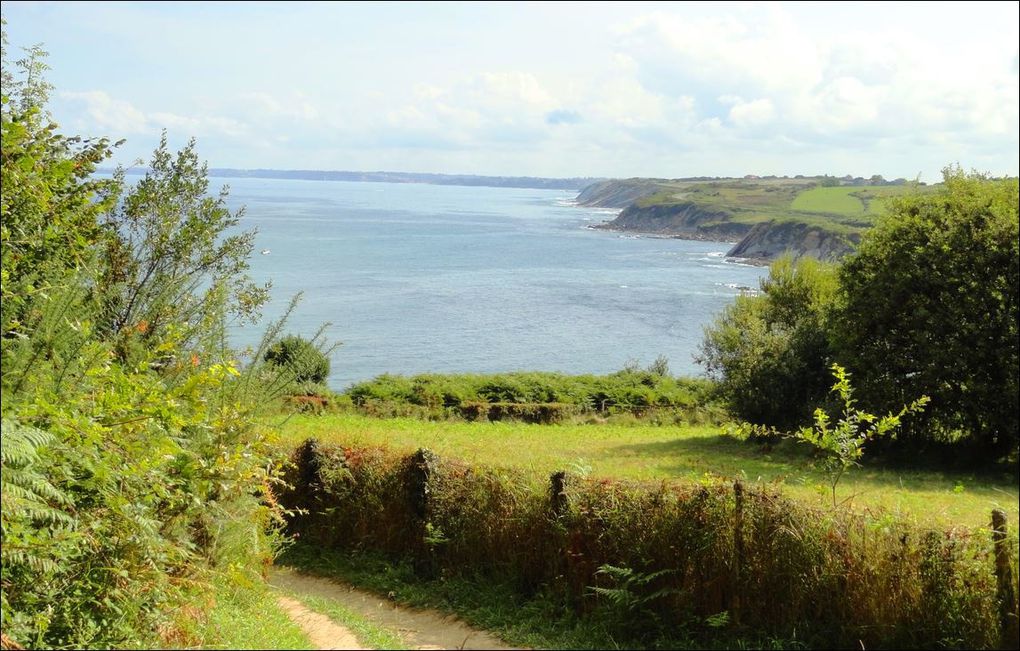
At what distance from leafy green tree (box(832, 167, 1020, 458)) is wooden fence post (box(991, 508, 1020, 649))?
1308 cm

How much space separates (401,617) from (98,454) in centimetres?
515

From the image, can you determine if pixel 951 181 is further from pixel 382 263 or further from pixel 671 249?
pixel 671 249

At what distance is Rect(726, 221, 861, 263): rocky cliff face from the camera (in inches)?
4409

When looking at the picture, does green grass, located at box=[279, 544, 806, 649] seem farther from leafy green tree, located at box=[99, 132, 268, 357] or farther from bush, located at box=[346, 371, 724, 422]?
bush, located at box=[346, 371, 724, 422]

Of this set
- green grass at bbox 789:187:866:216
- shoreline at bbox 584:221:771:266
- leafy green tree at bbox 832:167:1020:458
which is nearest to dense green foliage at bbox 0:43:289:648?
leafy green tree at bbox 832:167:1020:458

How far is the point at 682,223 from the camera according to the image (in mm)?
181000

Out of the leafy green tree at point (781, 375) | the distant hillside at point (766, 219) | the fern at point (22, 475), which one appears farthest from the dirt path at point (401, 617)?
the distant hillside at point (766, 219)

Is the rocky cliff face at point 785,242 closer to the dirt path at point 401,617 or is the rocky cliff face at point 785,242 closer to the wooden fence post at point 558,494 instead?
the wooden fence post at point 558,494

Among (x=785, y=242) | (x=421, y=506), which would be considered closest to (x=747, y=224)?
(x=785, y=242)

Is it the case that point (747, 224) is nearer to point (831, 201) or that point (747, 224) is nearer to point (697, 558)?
point (831, 201)

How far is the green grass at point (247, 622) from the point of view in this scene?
6.85 metres

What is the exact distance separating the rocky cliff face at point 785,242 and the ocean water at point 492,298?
4860 mm

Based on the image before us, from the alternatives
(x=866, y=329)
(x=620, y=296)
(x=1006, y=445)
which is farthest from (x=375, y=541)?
(x=620, y=296)

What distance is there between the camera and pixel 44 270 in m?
7.29
